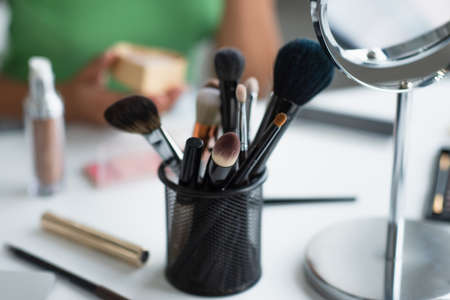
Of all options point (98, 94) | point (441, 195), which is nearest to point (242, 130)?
point (441, 195)

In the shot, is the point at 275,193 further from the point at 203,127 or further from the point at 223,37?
the point at 223,37

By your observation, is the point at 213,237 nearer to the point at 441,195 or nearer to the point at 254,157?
the point at 254,157

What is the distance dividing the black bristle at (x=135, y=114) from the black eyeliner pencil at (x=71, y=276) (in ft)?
0.41

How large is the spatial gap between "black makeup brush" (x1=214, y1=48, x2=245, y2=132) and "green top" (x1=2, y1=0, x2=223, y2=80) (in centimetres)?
54

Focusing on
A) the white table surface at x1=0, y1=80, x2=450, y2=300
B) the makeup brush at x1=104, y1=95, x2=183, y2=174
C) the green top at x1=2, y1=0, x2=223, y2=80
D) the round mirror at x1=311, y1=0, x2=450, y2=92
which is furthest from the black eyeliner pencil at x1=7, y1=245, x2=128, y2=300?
the green top at x1=2, y1=0, x2=223, y2=80

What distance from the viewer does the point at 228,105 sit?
45cm

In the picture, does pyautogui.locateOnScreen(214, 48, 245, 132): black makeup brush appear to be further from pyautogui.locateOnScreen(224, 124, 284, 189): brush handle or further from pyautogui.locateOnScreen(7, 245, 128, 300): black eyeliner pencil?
pyautogui.locateOnScreen(7, 245, 128, 300): black eyeliner pencil

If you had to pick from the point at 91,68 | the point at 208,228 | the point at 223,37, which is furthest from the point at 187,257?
the point at 223,37

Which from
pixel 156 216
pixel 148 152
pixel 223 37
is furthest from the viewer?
pixel 223 37

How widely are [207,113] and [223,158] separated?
0.26 ft

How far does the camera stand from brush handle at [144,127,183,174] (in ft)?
1.46

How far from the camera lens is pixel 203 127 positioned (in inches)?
18.4

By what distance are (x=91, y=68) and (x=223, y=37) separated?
0.36 m

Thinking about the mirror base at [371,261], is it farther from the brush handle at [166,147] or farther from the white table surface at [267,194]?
the brush handle at [166,147]
